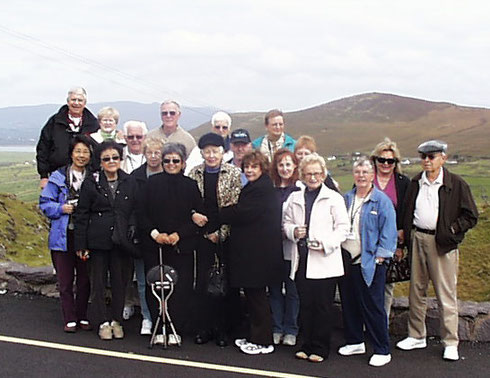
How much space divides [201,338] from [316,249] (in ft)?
5.24

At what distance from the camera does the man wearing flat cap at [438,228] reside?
5.55 metres

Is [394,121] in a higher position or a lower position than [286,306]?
higher

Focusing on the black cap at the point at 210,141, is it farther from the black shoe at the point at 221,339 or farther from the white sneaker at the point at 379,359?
the white sneaker at the point at 379,359

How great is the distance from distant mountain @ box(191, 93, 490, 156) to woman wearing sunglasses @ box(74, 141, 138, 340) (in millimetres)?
62339

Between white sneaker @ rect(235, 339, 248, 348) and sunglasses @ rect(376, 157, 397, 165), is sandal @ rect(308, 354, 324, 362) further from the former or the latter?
sunglasses @ rect(376, 157, 397, 165)

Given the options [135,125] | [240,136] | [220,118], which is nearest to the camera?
[240,136]

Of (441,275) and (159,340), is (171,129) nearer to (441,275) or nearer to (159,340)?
(159,340)

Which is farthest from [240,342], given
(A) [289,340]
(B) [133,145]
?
(B) [133,145]

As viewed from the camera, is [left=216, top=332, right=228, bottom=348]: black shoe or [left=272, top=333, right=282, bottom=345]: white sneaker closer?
[left=216, top=332, right=228, bottom=348]: black shoe

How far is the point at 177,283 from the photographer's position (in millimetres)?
6012

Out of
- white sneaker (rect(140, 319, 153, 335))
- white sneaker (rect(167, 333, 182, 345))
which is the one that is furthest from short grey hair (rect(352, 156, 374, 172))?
white sneaker (rect(140, 319, 153, 335))

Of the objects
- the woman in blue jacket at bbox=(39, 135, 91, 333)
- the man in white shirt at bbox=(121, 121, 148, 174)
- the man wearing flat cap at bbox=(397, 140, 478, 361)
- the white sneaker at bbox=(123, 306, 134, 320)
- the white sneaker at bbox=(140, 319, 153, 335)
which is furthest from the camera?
the white sneaker at bbox=(123, 306, 134, 320)

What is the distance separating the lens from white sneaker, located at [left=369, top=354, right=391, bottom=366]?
17.9ft

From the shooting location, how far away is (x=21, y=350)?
18.8 feet
